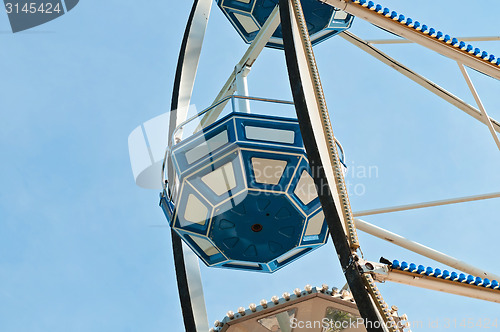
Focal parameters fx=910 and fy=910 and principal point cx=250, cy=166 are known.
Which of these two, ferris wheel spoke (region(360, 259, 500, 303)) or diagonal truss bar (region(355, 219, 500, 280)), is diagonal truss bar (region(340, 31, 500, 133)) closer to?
diagonal truss bar (region(355, 219, 500, 280))

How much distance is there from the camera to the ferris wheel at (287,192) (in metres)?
10.3

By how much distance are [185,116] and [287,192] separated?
4599 mm

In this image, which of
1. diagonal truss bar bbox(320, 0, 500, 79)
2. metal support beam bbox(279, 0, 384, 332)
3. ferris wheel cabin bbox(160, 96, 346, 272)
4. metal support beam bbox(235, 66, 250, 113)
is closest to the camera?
metal support beam bbox(279, 0, 384, 332)

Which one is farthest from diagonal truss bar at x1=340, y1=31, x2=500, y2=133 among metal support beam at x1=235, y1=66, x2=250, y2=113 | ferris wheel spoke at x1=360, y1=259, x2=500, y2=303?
ferris wheel spoke at x1=360, y1=259, x2=500, y2=303

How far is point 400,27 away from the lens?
1259 cm

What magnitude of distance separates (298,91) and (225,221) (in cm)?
380

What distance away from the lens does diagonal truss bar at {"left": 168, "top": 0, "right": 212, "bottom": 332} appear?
1575 centimetres

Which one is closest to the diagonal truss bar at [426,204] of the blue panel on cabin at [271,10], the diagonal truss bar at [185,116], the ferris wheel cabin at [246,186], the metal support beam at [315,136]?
the ferris wheel cabin at [246,186]

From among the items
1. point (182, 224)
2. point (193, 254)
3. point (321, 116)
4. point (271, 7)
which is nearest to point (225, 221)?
point (182, 224)

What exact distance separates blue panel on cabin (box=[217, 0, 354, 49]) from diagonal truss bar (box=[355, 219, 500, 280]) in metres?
6.13

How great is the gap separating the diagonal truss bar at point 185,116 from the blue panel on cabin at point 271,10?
57 cm

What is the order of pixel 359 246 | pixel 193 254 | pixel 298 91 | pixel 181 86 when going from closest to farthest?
pixel 359 246, pixel 298 91, pixel 193 254, pixel 181 86

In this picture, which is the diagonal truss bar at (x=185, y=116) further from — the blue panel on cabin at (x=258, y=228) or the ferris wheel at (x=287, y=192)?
the blue panel on cabin at (x=258, y=228)

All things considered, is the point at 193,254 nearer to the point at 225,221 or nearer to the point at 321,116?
the point at 225,221
